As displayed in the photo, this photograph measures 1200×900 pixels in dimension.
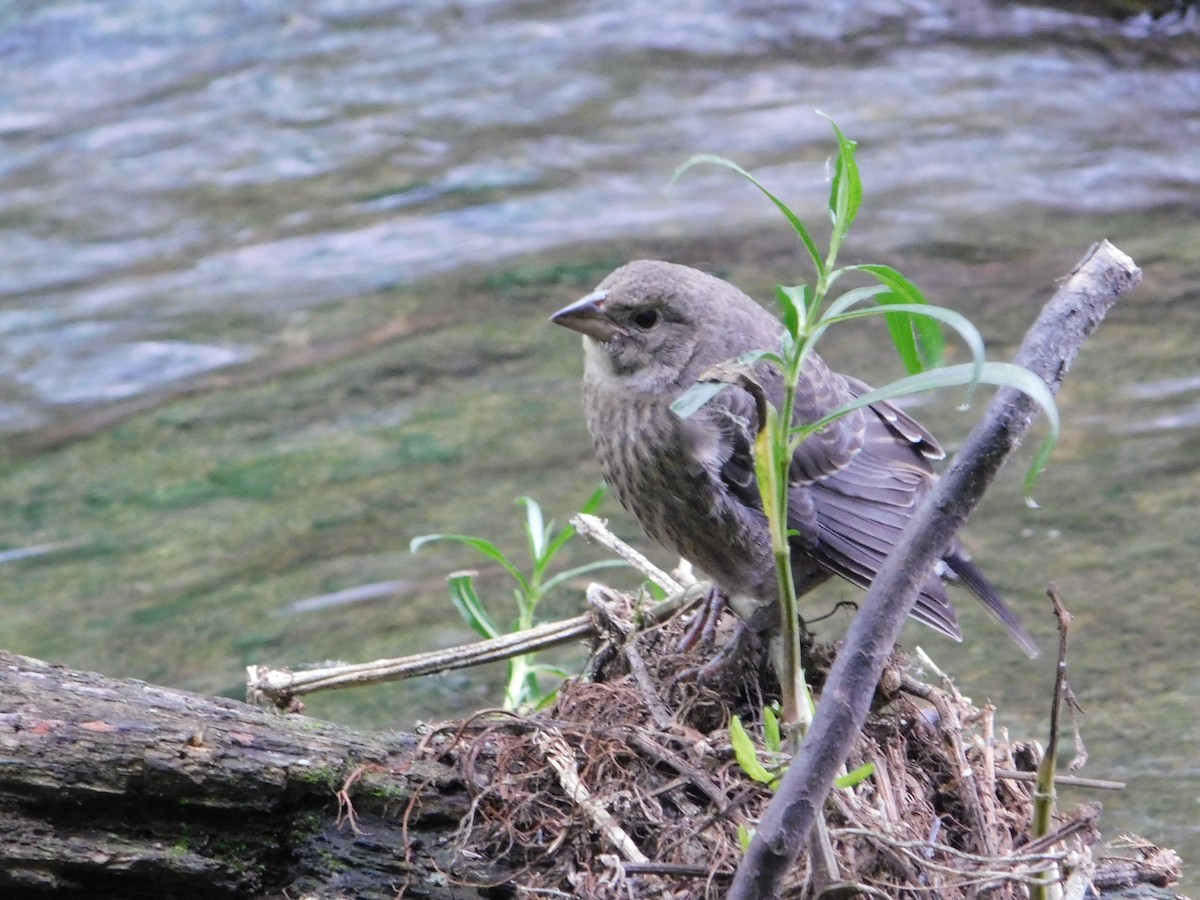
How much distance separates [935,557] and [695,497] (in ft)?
4.30

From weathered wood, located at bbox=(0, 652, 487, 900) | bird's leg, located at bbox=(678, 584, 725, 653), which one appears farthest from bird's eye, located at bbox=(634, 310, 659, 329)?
weathered wood, located at bbox=(0, 652, 487, 900)

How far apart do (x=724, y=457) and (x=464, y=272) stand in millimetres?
5623

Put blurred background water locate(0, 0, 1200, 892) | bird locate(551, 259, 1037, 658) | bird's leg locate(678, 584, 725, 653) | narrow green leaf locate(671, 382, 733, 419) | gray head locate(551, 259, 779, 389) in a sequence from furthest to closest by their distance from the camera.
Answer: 1. blurred background water locate(0, 0, 1200, 892)
2. gray head locate(551, 259, 779, 389)
3. bird locate(551, 259, 1037, 658)
4. bird's leg locate(678, 584, 725, 653)
5. narrow green leaf locate(671, 382, 733, 419)

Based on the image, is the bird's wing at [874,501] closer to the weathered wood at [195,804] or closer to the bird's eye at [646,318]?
the bird's eye at [646,318]

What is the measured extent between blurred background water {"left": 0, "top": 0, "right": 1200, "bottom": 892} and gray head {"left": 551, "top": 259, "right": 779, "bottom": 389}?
5.38 feet

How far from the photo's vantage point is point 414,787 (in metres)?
2.55

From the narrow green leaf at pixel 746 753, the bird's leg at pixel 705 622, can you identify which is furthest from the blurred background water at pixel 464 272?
the narrow green leaf at pixel 746 753

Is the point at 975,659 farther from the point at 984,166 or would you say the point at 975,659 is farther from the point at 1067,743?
the point at 984,166

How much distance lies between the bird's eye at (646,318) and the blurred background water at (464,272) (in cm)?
171

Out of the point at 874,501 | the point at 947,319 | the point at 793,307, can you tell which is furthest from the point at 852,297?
the point at 874,501

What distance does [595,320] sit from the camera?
11.2 feet

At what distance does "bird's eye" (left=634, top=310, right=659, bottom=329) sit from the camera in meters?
3.41

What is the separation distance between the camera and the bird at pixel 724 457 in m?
3.18

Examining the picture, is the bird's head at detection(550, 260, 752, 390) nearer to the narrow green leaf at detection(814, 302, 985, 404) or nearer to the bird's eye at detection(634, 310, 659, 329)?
the bird's eye at detection(634, 310, 659, 329)
